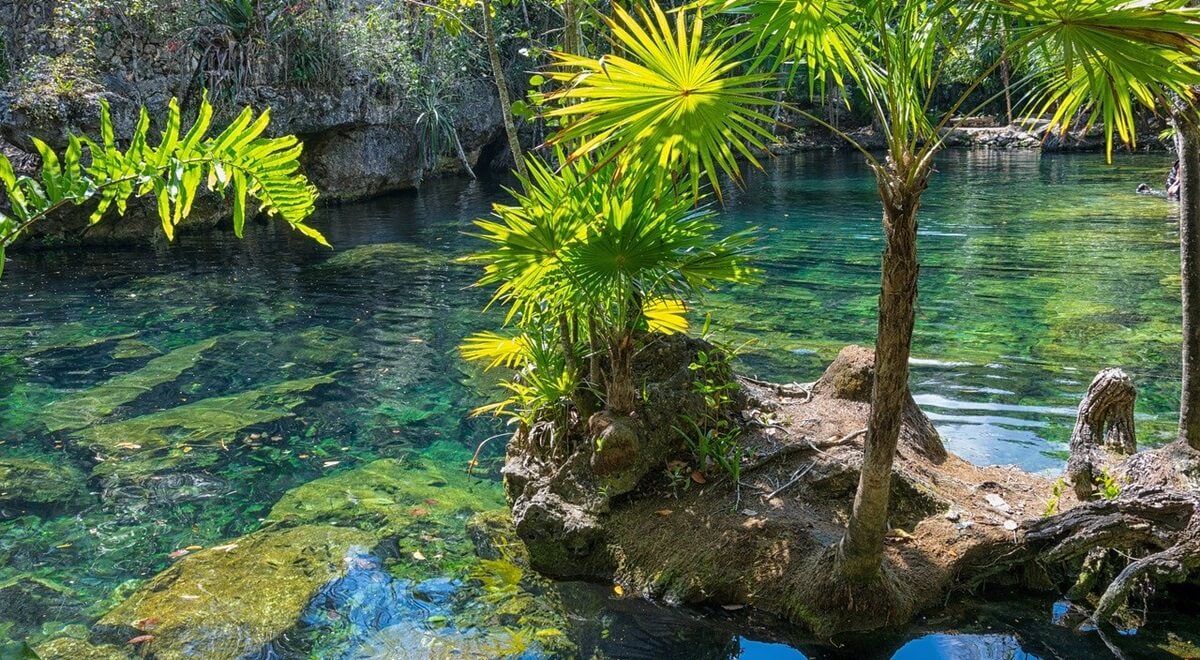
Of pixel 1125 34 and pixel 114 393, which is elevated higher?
pixel 1125 34

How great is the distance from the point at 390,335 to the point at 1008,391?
20.8 ft

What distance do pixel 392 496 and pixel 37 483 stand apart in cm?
246

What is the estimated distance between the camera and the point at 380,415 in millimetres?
7344

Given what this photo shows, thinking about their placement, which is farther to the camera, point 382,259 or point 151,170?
point 382,259

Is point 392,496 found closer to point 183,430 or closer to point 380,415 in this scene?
point 380,415

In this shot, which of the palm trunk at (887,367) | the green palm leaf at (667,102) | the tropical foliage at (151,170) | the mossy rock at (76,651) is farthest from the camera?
the mossy rock at (76,651)

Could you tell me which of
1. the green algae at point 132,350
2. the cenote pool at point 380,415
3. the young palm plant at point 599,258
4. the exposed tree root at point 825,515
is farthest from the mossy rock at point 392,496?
the green algae at point 132,350

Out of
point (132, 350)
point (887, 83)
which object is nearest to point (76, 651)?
point (887, 83)

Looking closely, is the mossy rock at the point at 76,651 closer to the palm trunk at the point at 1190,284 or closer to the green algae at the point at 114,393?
the green algae at the point at 114,393

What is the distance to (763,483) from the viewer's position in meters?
4.45

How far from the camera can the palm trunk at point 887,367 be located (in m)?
2.86

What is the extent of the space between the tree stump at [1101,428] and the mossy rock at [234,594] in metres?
3.67

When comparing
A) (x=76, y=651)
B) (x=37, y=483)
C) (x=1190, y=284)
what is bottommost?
(x=76, y=651)

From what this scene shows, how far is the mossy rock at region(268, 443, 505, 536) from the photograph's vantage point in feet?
17.5
